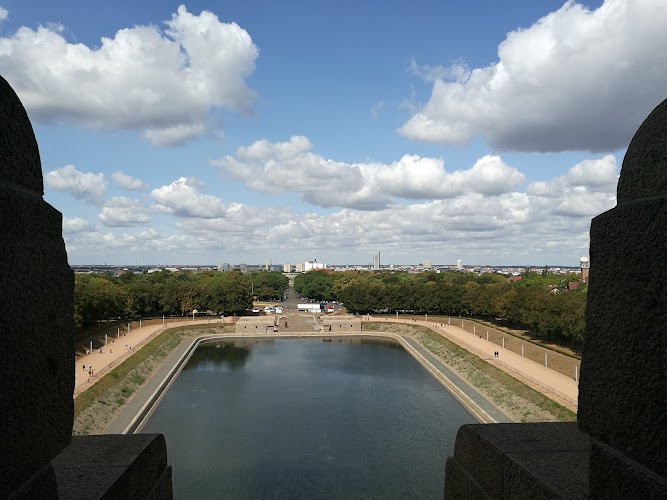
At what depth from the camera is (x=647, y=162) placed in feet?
6.43

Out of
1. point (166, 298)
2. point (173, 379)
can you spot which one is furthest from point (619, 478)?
point (166, 298)

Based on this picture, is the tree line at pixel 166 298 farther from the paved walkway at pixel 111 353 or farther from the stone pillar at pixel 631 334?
the stone pillar at pixel 631 334

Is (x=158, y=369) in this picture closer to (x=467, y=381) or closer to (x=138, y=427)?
(x=138, y=427)

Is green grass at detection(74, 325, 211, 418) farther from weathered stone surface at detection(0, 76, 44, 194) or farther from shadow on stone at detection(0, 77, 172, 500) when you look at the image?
weathered stone surface at detection(0, 76, 44, 194)

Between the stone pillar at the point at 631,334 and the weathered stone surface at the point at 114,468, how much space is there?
2488 mm

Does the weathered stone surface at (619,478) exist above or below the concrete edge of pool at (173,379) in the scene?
above

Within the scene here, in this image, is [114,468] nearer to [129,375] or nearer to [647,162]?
[647,162]

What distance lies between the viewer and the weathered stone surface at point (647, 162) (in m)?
1.88

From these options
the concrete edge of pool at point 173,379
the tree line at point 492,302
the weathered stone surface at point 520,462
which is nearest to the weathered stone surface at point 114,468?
the weathered stone surface at point 520,462

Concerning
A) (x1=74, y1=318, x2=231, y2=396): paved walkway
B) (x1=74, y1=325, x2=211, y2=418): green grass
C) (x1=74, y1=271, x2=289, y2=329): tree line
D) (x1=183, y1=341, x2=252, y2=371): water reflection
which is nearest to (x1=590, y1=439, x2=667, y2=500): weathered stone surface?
(x1=74, y1=318, x2=231, y2=396): paved walkway

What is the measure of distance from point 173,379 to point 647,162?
3462 centimetres

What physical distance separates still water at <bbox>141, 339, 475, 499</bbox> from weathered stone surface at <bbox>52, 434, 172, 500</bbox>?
1420 cm

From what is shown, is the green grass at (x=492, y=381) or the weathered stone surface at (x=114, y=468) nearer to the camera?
the weathered stone surface at (x=114, y=468)

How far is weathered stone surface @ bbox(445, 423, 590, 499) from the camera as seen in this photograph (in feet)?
8.05
